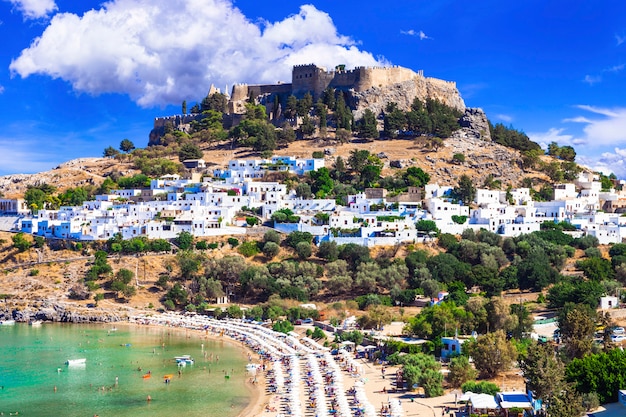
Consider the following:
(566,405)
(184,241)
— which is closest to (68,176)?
(184,241)

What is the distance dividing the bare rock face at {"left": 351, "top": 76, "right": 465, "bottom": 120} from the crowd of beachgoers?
3553cm

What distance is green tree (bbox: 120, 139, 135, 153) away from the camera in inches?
2958

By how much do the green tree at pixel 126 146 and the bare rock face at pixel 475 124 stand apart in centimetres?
3256

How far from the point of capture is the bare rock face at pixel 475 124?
228 ft

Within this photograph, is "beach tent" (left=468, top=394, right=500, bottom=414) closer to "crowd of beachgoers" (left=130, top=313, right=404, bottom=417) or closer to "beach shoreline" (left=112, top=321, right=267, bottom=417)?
"crowd of beachgoers" (left=130, top=313, right=404, bottom=417)

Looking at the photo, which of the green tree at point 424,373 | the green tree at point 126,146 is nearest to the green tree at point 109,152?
the green tree at point 126,146

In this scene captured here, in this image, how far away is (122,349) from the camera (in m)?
36.0

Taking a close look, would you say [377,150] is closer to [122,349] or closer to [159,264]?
[159,264]

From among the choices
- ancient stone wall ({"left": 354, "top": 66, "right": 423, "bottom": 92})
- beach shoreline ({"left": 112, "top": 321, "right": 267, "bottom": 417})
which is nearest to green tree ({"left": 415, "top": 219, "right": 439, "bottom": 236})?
beach shoreline ({"left": 112, "top": 321, "right": 267, "bottom": 417})

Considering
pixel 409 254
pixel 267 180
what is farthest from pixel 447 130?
pixel 409 254

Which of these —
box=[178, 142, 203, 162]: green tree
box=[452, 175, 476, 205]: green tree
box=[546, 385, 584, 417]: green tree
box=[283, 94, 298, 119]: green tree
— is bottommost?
box=[546, 385, 584, 417]: green tree

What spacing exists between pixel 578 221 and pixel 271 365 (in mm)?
29574

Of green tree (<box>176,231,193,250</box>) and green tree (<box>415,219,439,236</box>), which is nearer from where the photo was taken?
green tree (<box>176,231,193,250</box>)

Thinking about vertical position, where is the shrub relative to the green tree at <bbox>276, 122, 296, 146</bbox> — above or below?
below
